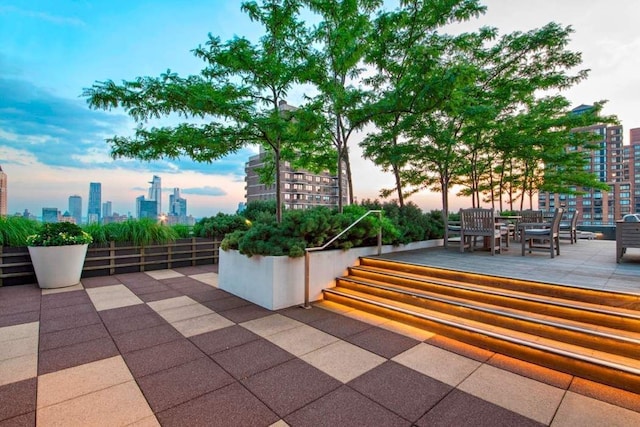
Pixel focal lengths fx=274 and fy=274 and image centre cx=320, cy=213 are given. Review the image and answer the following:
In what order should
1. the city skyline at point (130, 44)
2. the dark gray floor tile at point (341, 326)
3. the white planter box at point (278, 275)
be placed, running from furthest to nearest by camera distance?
the city skyline at point (130, 44) < the white planter box at point (278, 275) < the dark gray floor tile at point (341, 326)

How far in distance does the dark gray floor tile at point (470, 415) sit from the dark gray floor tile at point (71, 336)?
359cm

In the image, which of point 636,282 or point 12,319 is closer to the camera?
point 636,282

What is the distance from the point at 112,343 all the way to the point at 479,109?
8.72m

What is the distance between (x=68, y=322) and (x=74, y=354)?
4.10 ft

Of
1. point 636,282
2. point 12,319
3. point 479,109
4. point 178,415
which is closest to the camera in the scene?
point 178,415

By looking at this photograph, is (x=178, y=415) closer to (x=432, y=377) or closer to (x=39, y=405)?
(x=39, y=405)

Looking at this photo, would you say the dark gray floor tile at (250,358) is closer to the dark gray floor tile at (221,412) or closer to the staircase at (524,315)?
the dark gray floor tile at (221,412)

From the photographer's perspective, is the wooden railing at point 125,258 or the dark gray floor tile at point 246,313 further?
the wooden railing at point 125,258

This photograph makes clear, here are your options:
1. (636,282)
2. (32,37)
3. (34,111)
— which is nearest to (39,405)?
(636,282)

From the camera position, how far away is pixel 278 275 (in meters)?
4.22

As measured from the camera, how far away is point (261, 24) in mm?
6043

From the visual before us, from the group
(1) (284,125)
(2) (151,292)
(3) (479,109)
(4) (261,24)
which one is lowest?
(2) (151,292)

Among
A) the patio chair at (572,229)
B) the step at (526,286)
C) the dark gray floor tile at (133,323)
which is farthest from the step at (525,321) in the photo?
the patio chair at (572,229)

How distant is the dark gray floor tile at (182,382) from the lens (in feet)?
6.71
